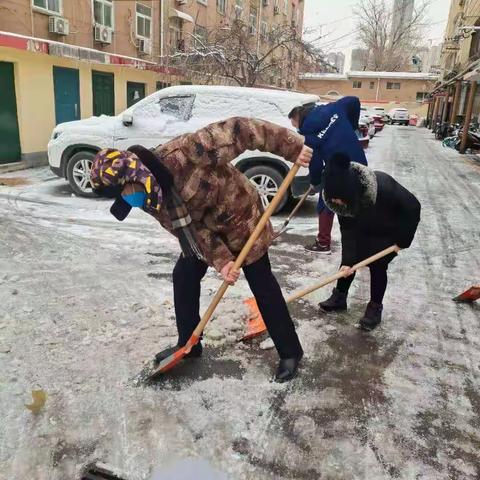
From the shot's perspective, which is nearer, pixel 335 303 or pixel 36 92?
pixel 335 303

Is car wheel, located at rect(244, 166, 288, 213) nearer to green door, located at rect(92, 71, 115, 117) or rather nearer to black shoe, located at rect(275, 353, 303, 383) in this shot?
black shoe, located at rect(275, 353, 303, 383)

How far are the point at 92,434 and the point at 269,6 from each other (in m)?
31.7

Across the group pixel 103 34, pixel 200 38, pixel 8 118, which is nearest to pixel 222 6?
pixel 200 38

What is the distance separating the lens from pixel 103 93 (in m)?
13.4

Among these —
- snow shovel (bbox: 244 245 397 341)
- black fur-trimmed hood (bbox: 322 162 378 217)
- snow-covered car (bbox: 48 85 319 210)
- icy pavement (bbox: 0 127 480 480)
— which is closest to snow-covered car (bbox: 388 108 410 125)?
snow-covered car (bbox: 48 85 319 210)

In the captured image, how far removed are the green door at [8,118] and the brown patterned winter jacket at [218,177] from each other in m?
9.18

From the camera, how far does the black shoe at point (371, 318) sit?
11.5 feet

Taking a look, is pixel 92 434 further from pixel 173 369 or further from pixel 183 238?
pixel 183 238

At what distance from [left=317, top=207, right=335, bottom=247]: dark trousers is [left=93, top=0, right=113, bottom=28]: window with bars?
10.9 m

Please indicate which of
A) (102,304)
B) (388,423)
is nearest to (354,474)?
(388,423)

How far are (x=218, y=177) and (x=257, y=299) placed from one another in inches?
30.5

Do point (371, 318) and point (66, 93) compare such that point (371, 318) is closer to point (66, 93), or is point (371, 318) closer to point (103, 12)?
point (66, 93)

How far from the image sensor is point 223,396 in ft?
8.83

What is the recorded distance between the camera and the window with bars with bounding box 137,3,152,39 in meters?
15.5
